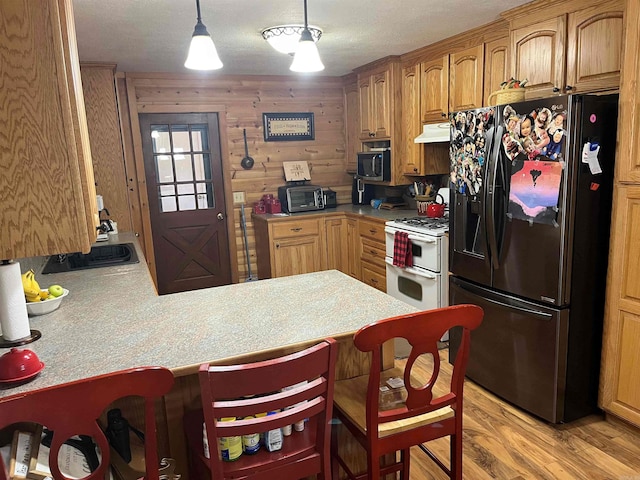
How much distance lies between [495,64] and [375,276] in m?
2.05

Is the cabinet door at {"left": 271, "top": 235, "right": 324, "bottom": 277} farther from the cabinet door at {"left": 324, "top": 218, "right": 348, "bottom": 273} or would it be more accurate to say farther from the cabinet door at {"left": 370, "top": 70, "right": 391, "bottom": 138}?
the cabinet door at {"left": 370, "top": 70, "right": 391, "bottom": 138}

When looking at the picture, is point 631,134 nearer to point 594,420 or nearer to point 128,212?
point 594,420

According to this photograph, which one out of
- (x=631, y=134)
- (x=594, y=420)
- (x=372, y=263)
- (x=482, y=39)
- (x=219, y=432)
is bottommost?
(x=594, y=420)

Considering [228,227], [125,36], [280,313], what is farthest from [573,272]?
[228,227]

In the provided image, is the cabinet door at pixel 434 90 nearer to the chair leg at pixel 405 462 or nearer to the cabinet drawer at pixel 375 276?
the cabinet drawer at pixel 375 276

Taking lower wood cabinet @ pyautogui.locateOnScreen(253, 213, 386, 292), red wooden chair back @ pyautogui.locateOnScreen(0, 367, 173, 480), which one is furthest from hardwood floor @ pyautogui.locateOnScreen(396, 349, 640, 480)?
lower wood cabinet @ pyautogui.locateOnScreen(253, 213, 386, 292)

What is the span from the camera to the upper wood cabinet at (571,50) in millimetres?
2342

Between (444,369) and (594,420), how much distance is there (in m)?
0.90

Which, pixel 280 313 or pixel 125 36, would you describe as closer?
pixel 280 313

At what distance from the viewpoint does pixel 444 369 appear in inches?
123

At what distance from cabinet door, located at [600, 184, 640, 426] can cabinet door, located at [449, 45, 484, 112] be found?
1438mm

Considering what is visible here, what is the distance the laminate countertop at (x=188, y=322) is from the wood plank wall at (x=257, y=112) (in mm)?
2641

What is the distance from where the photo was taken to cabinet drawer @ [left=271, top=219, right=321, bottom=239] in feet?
15.0

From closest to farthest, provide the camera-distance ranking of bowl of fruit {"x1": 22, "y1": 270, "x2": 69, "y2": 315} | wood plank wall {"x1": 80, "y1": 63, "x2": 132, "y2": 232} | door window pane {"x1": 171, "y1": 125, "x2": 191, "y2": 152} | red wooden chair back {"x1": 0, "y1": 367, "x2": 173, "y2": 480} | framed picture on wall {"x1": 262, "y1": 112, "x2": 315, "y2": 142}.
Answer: red wooden chair back {"x1": 0, "y1": 367, "x2": 173, "y2": 480}
bowl of fruit {"x1": 22, "y1": 270, "x2": 69, "y2": 315}
wood plank wall {"x1": 80, "y1": 63, "x2": 132, "y2": 232}
door window pane {"x1": 171, "y1": 125, "x2": 191, "y2": 152}
framed picture on wall {"x1": 262, "y1": 112, "x2": 315, "y2": 142}
